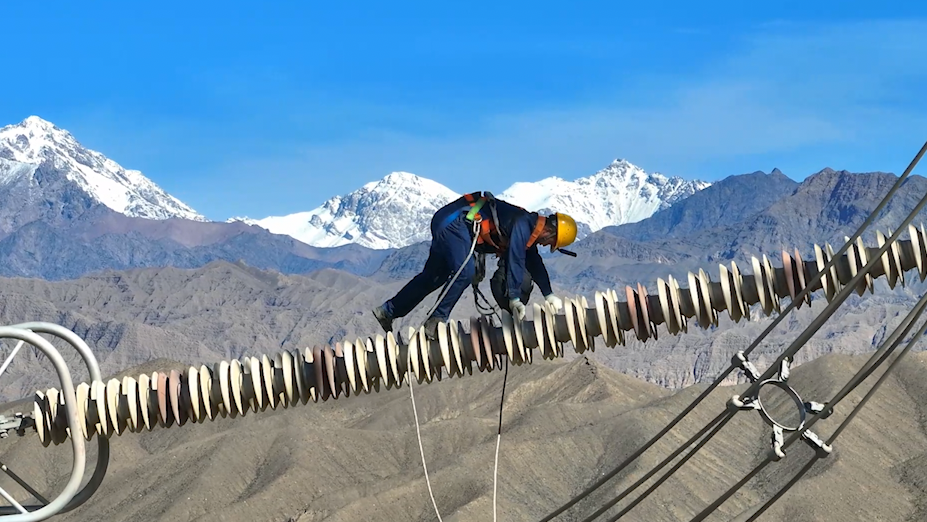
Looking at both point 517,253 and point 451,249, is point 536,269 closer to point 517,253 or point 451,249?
point 517,253

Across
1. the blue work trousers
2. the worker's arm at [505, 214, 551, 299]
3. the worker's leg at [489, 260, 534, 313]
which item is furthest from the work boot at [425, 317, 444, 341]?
the worker's leg at [489, 260, 534, 313]

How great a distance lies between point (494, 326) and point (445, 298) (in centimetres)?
224

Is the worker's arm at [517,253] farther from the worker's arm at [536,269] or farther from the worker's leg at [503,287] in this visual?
the worker's arm at [536,269]

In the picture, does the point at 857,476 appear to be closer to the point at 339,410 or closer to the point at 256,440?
the point at 256,440

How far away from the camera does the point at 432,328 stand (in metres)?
8.53

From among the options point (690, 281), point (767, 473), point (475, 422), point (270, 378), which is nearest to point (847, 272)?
point (690, 281)

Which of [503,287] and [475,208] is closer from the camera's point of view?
[475,208]

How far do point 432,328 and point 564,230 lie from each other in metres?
2.34

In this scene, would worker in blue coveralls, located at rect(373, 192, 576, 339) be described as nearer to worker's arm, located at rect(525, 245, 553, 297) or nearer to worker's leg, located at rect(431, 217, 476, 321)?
worker's leg, located at rect(431, 217, 476, 321)

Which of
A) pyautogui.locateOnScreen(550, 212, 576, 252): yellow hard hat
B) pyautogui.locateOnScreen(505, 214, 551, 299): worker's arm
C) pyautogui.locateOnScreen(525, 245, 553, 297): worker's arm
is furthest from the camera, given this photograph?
pyautogui.locateOnScreen(525, 245, 553, 297): worker's arm

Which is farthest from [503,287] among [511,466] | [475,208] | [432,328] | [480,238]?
[511,466]

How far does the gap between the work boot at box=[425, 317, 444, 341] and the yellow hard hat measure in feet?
5.78

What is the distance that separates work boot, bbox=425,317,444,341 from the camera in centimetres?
801

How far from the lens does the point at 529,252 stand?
10.7 m
